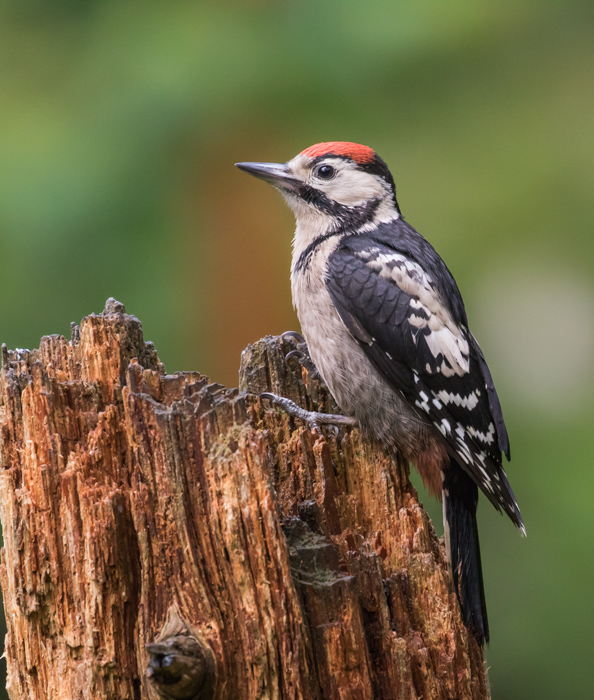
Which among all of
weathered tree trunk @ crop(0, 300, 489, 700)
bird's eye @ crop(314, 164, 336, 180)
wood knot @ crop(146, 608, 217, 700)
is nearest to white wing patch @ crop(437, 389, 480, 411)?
weathered tree trunk @ crop(0, 300, 489, 700)

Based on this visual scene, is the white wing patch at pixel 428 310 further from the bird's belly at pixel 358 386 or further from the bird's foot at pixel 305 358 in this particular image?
the bird's foot at pixel 305 358

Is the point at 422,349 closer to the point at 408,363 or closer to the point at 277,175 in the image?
the point at 408,363

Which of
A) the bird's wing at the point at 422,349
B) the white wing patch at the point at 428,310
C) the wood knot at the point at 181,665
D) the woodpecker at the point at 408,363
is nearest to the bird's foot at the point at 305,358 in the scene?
the woodpecker at the point at 408,363

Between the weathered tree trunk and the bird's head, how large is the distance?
1.45 meters

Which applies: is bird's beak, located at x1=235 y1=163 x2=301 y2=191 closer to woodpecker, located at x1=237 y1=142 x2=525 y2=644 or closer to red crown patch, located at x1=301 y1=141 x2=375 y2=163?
red crown patch, located at x1=301 y1=141 x2=375 y2=163

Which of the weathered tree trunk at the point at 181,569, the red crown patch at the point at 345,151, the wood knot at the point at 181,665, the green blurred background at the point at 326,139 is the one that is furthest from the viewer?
the green blurred background at the point at 326,139

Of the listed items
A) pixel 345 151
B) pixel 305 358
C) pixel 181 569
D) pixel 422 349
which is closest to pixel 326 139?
pixel 345 151

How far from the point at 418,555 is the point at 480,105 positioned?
3259mm

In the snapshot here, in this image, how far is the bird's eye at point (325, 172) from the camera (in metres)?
3.64

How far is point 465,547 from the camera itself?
A: 2770 mm

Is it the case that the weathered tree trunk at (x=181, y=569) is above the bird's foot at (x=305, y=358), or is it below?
below

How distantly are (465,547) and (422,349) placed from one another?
789 mm

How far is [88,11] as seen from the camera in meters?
4.71

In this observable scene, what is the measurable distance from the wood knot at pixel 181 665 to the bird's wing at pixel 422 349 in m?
1.36
